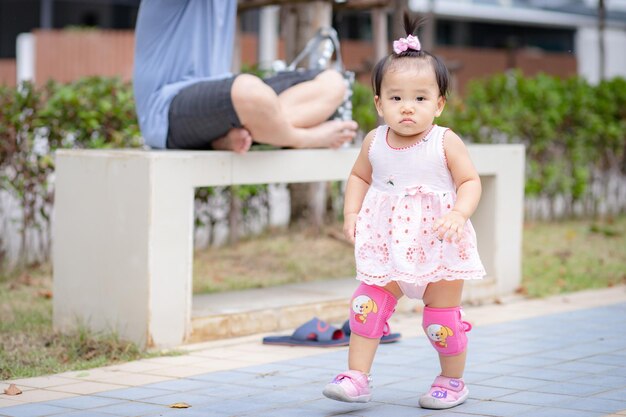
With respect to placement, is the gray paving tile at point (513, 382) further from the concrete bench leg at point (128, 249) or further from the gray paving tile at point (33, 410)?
the gray paving tile at point (33, 410)

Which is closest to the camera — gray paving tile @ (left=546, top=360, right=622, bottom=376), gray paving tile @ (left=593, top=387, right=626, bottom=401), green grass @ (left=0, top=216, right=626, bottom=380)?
gray paving tile @ (left=593, top=387, right=626, bottom=401)

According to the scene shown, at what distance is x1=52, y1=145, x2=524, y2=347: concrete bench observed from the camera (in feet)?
16.2

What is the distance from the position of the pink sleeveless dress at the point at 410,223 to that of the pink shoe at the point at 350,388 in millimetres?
340

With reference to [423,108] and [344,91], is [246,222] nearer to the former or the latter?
[344,91]

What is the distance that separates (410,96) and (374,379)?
1243 mm

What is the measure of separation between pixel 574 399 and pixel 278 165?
211 centimetres

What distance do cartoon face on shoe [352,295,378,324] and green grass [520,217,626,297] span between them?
295 centimetres

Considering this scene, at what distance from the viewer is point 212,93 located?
539cm

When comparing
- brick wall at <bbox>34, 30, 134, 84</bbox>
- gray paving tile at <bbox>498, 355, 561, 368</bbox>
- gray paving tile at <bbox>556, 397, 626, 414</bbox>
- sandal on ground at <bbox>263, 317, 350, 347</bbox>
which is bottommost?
gray paving tile at <bbox>556, 397, 626, 414</bbox>

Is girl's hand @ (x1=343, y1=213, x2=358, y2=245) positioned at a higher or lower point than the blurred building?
lower

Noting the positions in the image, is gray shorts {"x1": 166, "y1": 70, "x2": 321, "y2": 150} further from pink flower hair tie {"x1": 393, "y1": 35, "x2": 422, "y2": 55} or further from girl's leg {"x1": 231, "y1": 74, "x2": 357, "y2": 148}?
pink flower hair tie {"x1": 393, "y1": 35, "x2": 422, "y2": 55}

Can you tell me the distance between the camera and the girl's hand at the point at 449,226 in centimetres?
375

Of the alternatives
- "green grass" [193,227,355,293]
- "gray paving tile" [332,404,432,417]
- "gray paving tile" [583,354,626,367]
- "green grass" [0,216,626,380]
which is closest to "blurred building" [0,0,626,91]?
"green grass" [0,216,626,380]

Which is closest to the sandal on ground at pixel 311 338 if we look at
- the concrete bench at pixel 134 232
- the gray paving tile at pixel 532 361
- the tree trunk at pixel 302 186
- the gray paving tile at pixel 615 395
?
the concrete bench at pixel 134 232
